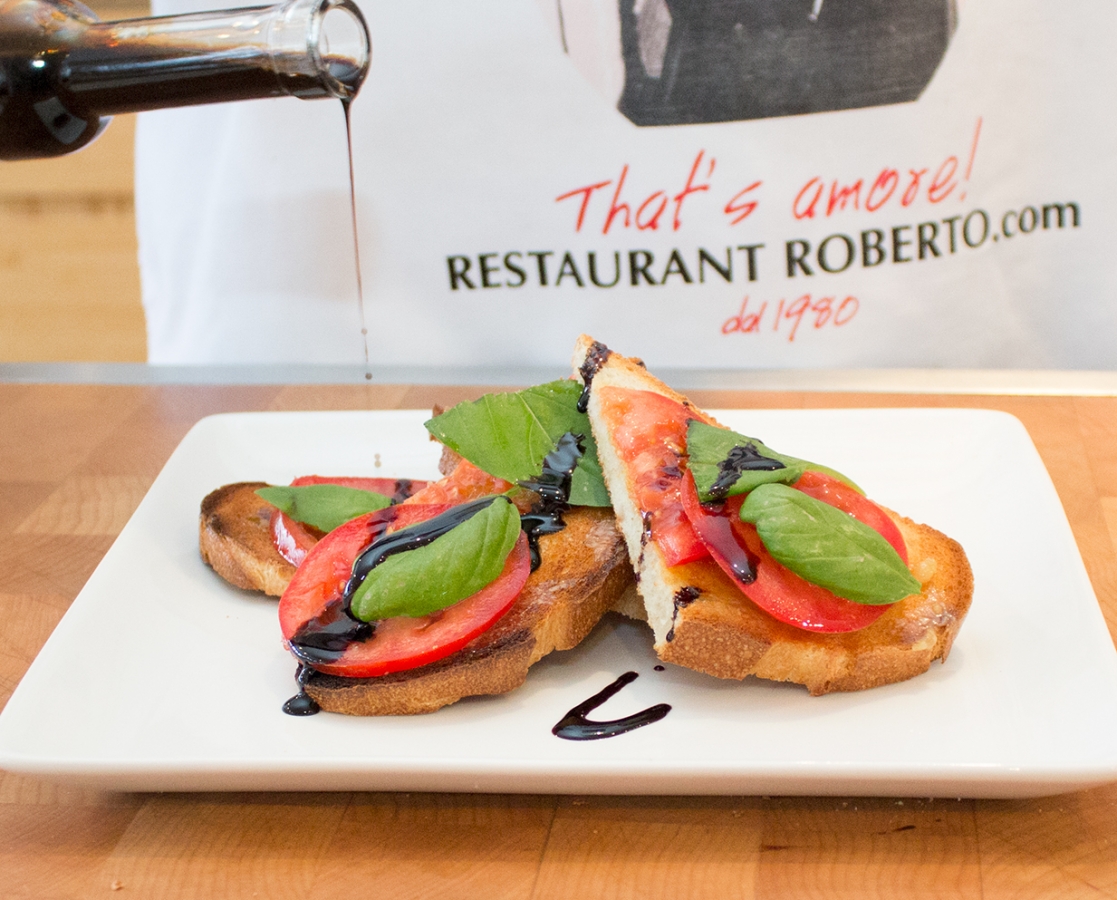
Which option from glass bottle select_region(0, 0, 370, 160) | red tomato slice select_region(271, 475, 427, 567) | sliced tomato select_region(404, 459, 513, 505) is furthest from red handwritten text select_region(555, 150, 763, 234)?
sliced tomato select_region(404, 459, 513, 505)

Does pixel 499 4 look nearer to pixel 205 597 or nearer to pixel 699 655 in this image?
pixel 205 597

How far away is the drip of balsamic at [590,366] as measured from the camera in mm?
1954

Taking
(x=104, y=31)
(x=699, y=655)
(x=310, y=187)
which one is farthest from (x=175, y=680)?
(x=310, y=187)

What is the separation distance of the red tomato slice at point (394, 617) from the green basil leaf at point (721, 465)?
28 cm

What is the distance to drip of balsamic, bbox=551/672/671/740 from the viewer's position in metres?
1.44

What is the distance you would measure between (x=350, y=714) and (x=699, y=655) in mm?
482

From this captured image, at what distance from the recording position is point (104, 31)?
1.96m

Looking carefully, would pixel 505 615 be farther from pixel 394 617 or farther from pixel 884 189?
pixel 884 189

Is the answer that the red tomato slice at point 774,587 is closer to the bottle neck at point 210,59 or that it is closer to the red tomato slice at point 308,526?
the red tomato slice at point 308,526

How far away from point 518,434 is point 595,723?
535mm

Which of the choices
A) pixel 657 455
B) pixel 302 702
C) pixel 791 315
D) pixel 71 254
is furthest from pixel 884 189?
pixel 71 254

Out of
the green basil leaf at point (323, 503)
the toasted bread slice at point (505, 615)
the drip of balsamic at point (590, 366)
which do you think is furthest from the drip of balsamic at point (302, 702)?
the drip of balsamic at point (590, 366)

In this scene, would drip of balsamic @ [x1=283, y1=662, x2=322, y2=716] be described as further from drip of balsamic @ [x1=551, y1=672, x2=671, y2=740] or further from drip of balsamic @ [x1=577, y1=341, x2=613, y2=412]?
drip of balsamic @ [x1=577, y1=341, x2=613, y2=412]

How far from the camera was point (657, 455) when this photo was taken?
170 cm
